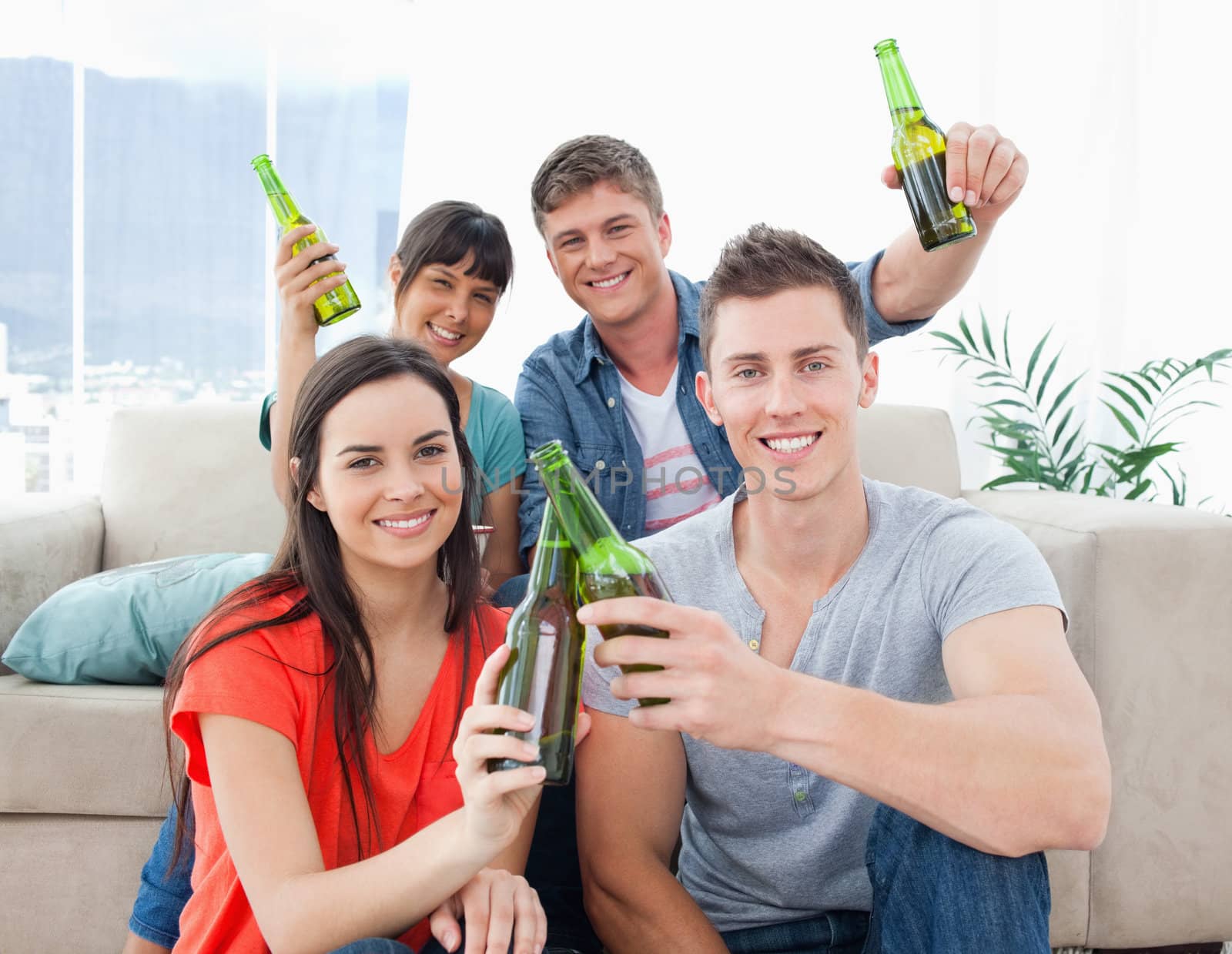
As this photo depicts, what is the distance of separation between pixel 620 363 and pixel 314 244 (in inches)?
28.0

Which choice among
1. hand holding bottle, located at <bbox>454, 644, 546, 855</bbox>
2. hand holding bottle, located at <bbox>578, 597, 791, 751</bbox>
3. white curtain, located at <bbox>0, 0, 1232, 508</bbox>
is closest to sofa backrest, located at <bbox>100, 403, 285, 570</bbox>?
white curtain, located at <bbox>0, 0, 1232, 508</bbox>

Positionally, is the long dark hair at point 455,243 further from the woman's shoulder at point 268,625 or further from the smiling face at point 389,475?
the woman's shoulder at point 268,625

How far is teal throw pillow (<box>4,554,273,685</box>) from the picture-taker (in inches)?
62.7

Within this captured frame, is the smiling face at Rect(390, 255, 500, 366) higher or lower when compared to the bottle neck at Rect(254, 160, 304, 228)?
lower

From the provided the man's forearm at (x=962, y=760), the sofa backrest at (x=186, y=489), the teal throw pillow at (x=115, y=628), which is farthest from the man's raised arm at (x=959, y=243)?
the sofa backrest at (x=186, y=489)

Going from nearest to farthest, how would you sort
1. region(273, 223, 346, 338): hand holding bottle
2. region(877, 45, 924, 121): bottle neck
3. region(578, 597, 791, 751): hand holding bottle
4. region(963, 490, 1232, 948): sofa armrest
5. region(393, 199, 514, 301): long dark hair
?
region(578, 597, 791, 751): hand holding bottle < region(877, 45, 924, 121): bottle neck < region(273, 223, 346, 338): hand holding bottle < region(963, 490, 1232, 948): sofa armrest < region(393, 199, 514, 301): long dark hair

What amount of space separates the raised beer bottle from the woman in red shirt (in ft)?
0.22

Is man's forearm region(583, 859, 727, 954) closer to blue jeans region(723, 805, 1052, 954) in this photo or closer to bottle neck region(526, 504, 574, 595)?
blue jeans region(723, 805, 1052, 954)

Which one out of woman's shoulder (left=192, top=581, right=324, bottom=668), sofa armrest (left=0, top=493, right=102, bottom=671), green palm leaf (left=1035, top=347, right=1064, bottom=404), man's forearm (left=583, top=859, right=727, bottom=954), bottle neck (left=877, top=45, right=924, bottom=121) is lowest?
man's forearm (left=583, top=859, right=727, bottom=954)

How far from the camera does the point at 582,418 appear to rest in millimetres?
1981

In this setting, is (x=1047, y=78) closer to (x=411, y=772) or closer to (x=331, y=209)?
(x=331, y=209)

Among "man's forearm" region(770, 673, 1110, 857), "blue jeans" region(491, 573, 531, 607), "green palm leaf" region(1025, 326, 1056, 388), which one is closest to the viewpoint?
"man's forearm" region(770, 673, 1110, 857)

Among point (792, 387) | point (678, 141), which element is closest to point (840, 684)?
point (792, 387)

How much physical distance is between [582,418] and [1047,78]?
5.95ft
